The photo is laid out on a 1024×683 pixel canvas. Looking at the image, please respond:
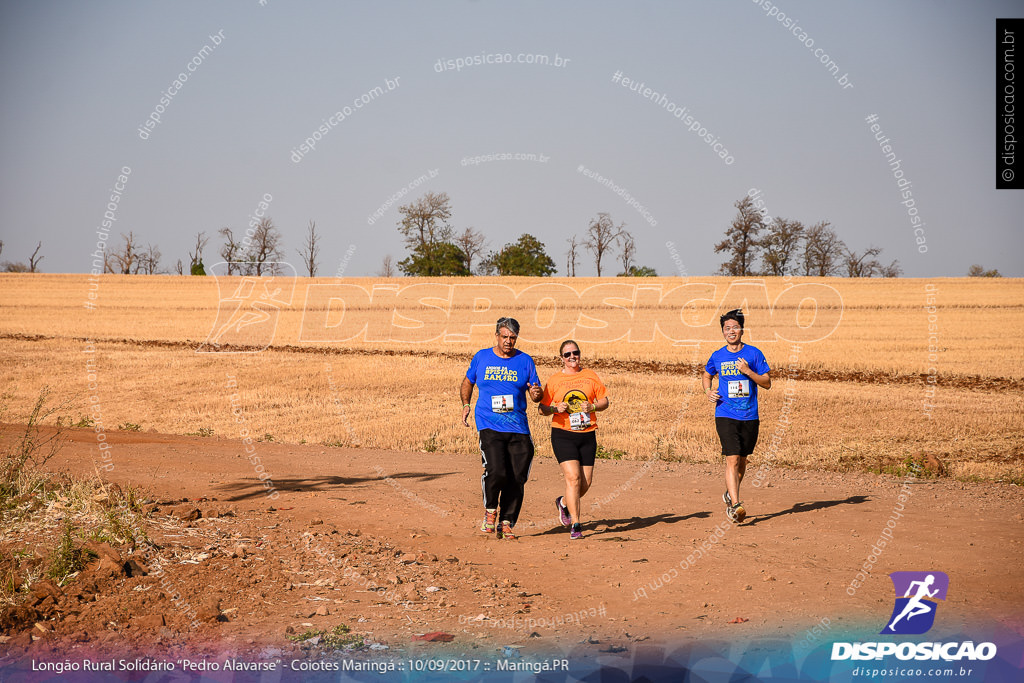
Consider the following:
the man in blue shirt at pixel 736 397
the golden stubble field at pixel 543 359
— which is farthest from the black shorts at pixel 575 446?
the golden stubble field at pixel 543 359

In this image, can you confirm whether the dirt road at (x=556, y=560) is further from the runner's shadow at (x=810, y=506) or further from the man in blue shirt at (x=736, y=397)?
the man in blue shirt at (x=736, y=397)

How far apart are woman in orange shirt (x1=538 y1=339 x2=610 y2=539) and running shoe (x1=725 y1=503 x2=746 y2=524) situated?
1.77m

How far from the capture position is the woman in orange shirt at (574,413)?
26.5ft

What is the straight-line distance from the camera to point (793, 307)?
2062 inches

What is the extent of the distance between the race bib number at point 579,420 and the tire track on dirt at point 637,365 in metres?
18.8

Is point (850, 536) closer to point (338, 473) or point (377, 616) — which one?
point (377, 616)

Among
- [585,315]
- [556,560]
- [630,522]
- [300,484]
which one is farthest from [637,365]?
[556,560]

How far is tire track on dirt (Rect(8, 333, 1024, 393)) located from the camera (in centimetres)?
2466

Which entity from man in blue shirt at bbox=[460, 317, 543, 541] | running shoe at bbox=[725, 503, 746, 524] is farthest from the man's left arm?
man in blue shirt at bbox=[460, 317, 543, 541]

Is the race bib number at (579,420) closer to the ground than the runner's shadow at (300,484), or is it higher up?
higher up

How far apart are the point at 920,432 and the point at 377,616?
13.2 meters

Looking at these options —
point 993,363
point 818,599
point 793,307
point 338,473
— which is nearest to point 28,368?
point 338,473

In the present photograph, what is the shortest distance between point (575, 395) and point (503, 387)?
73 cm

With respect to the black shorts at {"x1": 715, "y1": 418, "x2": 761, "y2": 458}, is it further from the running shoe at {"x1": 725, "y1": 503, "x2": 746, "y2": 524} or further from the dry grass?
the dry grass
